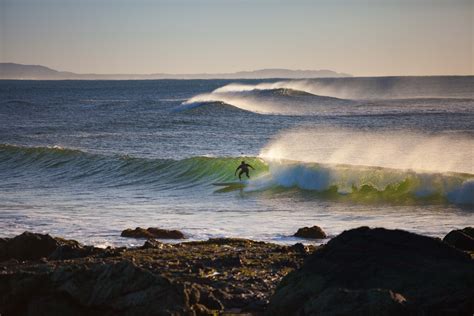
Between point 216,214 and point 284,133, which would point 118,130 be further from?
Answer: point 216,214

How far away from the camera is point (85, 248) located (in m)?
A: 14.2

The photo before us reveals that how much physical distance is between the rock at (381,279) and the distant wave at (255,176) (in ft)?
51.1

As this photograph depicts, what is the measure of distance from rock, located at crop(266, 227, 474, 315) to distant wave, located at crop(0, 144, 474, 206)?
1559 cm

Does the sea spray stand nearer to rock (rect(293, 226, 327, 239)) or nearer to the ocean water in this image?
the ocean water

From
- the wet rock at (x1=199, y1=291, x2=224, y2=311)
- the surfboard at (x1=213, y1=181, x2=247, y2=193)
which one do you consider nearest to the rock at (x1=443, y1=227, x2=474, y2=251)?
the wet rock at (x1=199, y1=291, x2=224, y2=311)

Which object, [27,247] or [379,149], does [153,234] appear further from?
[379,149]

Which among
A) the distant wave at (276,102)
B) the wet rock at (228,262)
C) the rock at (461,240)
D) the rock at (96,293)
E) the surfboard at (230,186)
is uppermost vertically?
the distant wave at (276,102)

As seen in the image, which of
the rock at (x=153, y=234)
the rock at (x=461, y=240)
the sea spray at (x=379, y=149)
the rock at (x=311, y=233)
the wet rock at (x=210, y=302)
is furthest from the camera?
the sea spray at (x=379, y=149)

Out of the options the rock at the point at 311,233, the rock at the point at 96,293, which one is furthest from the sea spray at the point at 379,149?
the rock at the point at 96,293

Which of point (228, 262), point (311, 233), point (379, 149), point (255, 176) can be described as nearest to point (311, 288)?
point (228, 262)

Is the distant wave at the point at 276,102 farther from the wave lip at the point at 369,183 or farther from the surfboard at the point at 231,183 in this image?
the wave lip at the point at 369,183

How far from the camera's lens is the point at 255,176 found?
3253 centimetres

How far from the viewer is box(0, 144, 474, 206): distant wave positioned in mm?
26766

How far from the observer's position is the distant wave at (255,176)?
26766 mm
